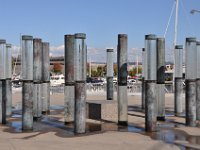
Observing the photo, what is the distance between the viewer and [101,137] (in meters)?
11.6

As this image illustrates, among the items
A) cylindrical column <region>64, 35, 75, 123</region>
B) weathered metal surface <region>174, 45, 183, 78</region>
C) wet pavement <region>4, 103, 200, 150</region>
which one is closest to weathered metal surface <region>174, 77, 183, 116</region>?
weathered metal surface <region>174, 45, 183, 78</region>

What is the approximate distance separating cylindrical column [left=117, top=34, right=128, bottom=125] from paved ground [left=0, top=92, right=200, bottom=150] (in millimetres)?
479

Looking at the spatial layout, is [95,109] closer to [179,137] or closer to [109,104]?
[109,104]

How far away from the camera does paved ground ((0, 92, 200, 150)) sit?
1026 cm

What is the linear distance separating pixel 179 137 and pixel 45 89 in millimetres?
8665

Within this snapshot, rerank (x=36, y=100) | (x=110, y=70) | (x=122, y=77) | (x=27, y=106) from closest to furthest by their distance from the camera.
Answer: (x=27, y=106)
(x=122, y=77)
(x=36, y=100)
(x=110, y=70)

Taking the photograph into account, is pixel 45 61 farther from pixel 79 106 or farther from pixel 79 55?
pixel 79 106

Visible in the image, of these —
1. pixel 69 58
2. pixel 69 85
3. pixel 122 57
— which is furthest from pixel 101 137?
pixel 69 58

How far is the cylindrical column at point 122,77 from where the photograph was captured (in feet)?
46.8

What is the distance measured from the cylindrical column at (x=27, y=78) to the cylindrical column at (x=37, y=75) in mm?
2276

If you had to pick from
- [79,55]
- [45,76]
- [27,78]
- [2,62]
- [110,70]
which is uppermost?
[79,55]

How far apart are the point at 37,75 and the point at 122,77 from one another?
4.19 metres

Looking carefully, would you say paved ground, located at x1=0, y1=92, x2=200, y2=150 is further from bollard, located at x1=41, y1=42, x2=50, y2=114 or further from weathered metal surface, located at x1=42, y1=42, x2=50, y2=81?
weathered metal surface, located at x1=42, y1=42, x2=50, y2=81

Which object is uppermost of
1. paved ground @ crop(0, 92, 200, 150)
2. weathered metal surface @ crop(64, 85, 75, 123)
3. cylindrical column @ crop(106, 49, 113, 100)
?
cylindrical column @ crop(106, 49, 113, 100)
